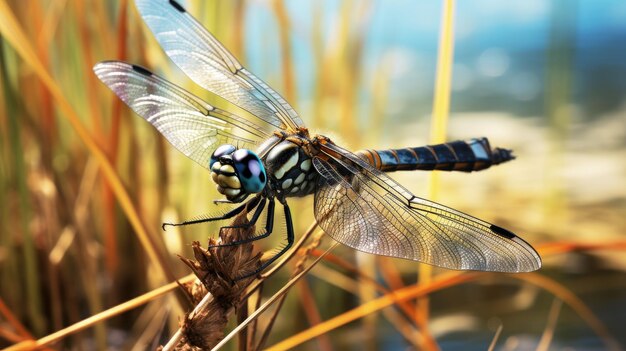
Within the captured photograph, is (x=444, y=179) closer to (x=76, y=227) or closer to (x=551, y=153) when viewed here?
(x=551, y=153)

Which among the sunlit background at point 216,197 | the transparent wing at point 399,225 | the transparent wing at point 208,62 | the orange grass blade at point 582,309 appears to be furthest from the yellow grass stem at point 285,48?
the orange grass blade at point 582,309

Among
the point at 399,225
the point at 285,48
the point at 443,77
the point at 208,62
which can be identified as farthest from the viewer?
the point at 285,48

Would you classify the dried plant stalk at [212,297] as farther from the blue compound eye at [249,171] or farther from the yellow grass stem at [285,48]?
the yellow grass stem at [285,48]

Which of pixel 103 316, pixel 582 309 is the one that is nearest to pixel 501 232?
pixel 103 316

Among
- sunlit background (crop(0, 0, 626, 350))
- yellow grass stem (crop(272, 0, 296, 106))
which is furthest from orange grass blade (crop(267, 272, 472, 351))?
yellow grass stem (crop(272, 0, 296, 106))

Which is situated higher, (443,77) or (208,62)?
(443,77)

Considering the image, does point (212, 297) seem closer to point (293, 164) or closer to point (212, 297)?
point (212, 297)

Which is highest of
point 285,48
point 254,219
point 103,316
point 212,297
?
point 285,48
